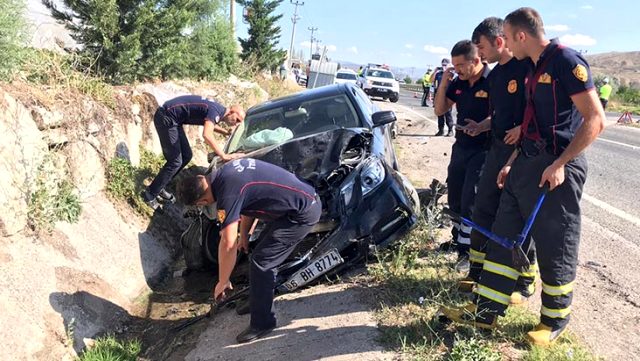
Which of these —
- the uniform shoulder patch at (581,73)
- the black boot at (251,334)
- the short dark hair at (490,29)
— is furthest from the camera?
the short dark hair at (490,29)

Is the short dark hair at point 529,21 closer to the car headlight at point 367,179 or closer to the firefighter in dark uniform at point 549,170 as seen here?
the firefighter in dark uniform at point 549,170

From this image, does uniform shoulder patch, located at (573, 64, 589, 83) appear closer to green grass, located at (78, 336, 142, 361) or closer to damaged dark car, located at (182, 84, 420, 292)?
damaged dark car, located at (182, 84, 420, 292)

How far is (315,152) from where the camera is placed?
421 cm

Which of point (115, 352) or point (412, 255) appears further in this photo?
point (412, 255)

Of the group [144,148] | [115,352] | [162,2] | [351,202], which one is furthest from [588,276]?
[162,2]

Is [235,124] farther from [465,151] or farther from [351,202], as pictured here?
[465,151]

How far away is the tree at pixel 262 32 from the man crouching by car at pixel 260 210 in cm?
2148

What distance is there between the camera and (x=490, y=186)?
10.7ft

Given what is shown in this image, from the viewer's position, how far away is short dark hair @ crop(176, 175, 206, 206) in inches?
116

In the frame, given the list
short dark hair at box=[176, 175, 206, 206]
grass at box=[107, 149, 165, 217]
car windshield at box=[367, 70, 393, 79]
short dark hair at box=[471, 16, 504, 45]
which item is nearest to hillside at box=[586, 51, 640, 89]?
car windshield at box=[367, 70, 393, 79]

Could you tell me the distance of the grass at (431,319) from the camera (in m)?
2.69

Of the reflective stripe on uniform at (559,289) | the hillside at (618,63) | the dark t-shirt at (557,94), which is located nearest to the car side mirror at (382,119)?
the dark t-shirt at (557,94)

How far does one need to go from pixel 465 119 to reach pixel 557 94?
1313mm

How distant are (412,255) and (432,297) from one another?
0.56m
